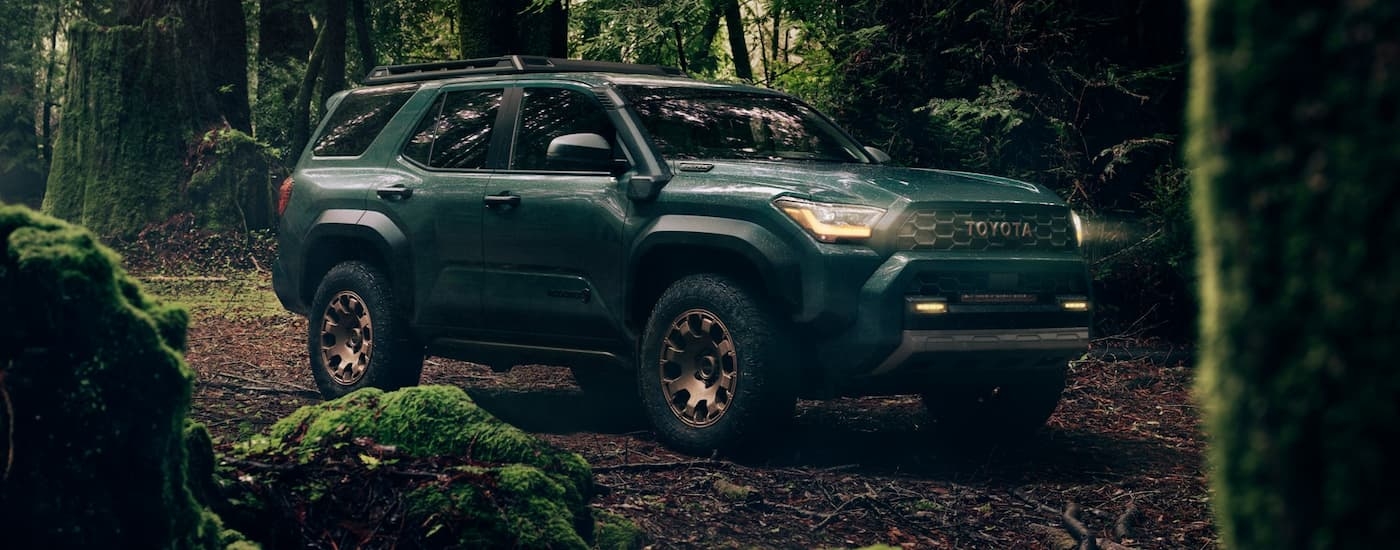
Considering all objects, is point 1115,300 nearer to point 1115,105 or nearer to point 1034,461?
point 1115,105

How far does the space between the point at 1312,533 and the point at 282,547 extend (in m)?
3.28

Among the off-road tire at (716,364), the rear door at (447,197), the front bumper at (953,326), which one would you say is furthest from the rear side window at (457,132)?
the front bumper at (953,326)

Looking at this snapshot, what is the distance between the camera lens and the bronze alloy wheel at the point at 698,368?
7.05 meters

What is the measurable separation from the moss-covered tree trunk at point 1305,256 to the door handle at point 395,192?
7.02 m

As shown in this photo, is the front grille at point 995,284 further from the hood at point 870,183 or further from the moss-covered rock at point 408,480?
the moss-covered rock at point 408,480

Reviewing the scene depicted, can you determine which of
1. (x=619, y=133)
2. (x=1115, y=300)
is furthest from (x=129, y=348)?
(x=1115, y=300)

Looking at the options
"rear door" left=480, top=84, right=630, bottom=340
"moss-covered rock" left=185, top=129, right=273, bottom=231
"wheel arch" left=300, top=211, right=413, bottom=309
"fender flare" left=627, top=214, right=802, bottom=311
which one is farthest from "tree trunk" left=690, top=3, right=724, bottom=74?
"fender flare" left=627, top=214, right=802, bottom=311

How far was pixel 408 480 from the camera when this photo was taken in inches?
185

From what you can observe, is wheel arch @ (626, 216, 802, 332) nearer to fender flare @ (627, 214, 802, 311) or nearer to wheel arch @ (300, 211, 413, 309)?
fender flare @ (627, 214, 802, 311)

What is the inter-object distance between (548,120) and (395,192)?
1111 millimetres

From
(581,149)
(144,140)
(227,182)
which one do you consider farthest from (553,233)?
(144,140)

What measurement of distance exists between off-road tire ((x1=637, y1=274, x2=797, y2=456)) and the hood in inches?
20.8

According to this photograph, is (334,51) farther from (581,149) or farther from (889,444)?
(889,444)

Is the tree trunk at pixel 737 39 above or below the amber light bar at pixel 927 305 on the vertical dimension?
above
